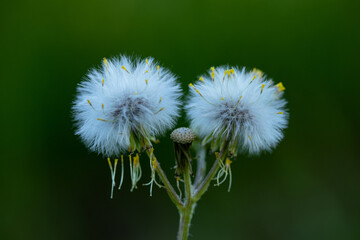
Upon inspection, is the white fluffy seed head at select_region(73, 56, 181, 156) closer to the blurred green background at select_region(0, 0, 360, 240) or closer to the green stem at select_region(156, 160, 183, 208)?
the green stem at select_region(156, 160, 183, 208)

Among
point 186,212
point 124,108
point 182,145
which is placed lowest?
point 186,212

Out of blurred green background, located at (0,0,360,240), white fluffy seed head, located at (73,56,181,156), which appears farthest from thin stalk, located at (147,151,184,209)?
blurred green background, located at (0,0,360,240)

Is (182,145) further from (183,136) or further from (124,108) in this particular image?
(124,108)

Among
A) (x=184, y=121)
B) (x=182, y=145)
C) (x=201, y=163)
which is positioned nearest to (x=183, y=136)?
(x=182, y=145)
